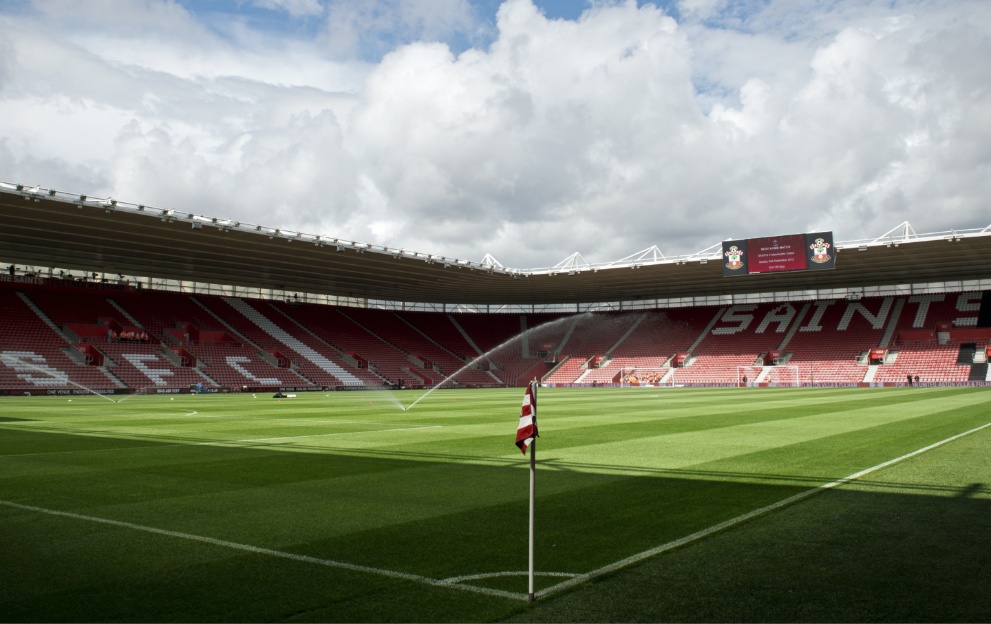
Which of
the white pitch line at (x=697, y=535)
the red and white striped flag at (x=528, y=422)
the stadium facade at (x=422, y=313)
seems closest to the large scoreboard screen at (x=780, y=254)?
the stadium facade at (x=422, y=313)

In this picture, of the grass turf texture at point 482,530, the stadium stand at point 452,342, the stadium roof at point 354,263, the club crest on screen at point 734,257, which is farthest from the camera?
the stadium stand at point 452,342

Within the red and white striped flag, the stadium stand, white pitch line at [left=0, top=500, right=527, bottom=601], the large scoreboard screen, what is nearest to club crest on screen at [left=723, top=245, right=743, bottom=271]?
the large scoreboard screen

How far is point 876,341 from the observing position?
Result: 61.5 m

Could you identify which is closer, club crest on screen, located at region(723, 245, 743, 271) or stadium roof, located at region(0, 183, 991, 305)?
stadium roof, located at region(0, 183, 991, 305)

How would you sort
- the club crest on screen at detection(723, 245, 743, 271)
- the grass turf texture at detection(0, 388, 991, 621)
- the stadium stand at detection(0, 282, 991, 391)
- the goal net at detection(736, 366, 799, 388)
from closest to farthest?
the grass turf texture at detection(0, 388, 991, 621), the club crest on screen at detection(723, 245, 743, 271), the stadium stand at detection(0, 282, 991, 391), the goal net at detection(736, 366, 799, 388)

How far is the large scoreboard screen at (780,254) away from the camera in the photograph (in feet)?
149

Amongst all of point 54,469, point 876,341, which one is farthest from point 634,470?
point 876,341

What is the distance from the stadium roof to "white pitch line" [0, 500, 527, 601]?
103ft

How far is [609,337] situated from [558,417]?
2102 inches

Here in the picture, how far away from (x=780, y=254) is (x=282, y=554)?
4507cm

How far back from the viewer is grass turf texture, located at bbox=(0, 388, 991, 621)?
5.04 meters

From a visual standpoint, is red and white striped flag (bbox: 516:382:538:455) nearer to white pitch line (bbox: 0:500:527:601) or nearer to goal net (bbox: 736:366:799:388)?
white pitch line (bbox: 0:500:527:601)

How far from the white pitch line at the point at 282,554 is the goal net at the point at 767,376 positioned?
184ft

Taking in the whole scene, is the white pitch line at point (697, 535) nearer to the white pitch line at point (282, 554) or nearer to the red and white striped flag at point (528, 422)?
the white pitch line at point (282, 554)
